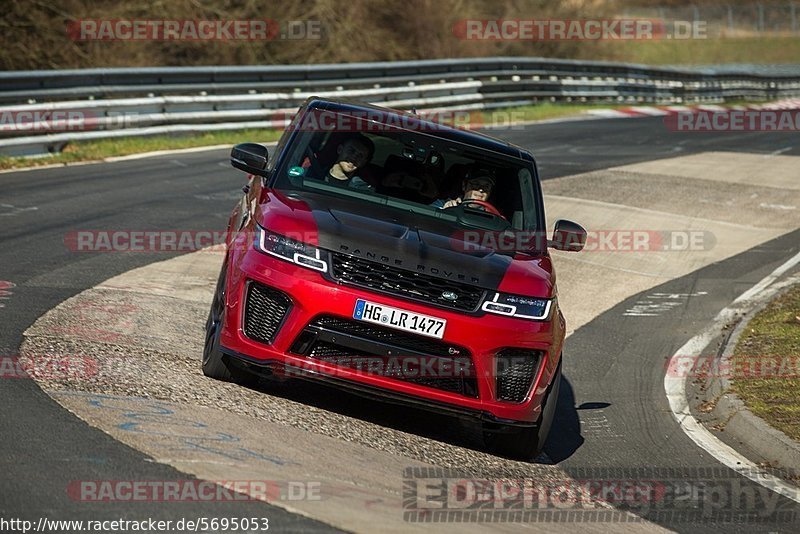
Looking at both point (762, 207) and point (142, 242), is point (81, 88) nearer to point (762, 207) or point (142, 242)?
point (142, 242)

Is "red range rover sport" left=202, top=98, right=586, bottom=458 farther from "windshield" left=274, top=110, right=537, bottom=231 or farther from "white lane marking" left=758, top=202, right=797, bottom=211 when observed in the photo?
"white lane marking" left=758, top=202, right=797, bottom=211

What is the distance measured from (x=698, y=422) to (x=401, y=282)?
3033mm

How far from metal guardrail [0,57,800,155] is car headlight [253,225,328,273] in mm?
9984

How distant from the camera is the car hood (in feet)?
20.2

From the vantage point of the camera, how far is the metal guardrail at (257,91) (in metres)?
16.0

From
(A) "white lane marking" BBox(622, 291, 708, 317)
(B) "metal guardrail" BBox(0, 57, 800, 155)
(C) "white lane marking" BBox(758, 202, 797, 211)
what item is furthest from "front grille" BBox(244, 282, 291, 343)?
(C) "white lane marking" BBox(758, 202, 797, 211)

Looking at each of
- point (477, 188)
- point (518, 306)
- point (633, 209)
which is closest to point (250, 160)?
point (477, 188)

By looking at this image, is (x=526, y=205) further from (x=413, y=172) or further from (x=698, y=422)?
(x=698, y=422)

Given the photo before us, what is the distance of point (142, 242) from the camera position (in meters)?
11.2

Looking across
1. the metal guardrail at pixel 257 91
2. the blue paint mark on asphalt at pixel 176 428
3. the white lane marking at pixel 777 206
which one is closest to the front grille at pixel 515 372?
the blue paint mark on asphalt at pixel 176 428

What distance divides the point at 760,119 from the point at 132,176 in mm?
20548

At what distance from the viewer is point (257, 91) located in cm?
2081

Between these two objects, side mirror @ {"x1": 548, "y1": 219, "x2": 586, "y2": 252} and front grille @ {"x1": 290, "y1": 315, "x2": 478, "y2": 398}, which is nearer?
front grille @ {"x1": 290, "y1": 315, "x2": 478, "y2": 398}

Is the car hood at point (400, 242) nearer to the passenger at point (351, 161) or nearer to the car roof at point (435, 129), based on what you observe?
the passenger at point (351, 161)
